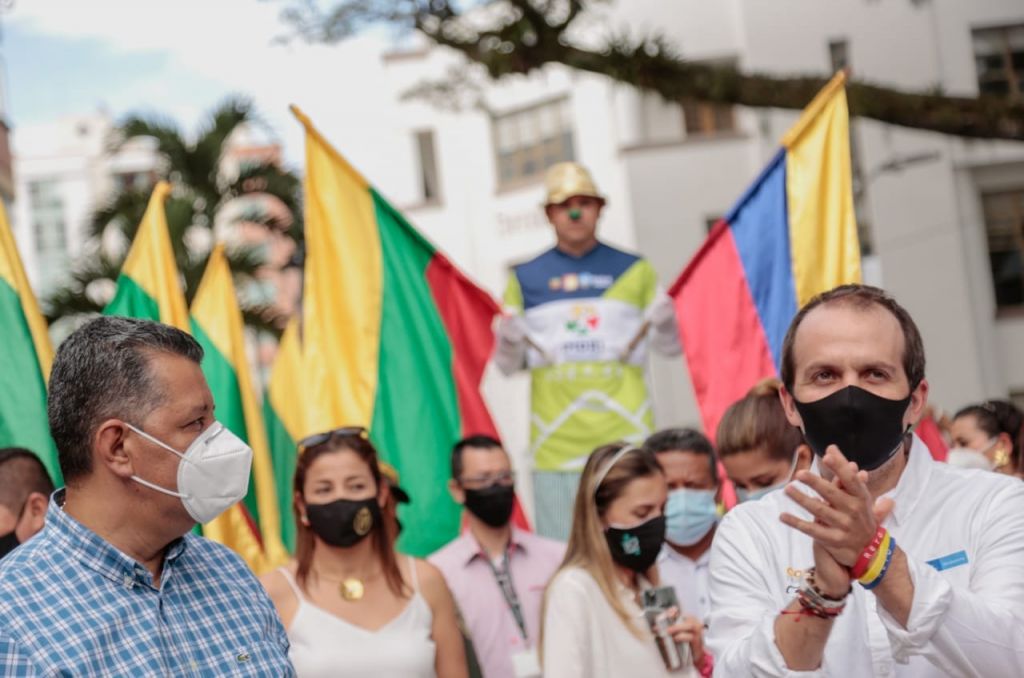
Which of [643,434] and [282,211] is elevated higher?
[282,211]

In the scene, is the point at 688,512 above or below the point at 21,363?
below

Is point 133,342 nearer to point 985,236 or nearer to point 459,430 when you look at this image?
point 459,430

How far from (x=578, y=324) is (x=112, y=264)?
11.5 meters

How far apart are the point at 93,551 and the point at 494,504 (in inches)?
135

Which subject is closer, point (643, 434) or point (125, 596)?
point (125, 596)

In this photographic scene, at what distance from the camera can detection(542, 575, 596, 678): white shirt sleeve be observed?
194 inches

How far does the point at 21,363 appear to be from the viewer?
6.72 m

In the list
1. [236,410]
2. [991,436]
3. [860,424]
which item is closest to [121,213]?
[236,410]

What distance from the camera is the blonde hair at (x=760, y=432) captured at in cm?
527

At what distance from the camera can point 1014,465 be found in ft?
23.3

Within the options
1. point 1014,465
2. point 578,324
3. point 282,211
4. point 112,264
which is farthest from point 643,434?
point 282,211

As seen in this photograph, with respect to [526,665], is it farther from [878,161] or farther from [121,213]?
[878,161]

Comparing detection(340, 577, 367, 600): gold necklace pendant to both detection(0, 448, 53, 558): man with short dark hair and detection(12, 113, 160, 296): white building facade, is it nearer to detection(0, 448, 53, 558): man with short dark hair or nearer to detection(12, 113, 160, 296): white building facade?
detection(0, 448, 53, 558): man with short dark hair

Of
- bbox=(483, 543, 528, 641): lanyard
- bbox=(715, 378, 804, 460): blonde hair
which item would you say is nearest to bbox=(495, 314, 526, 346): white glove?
bbox=(483, 543, 528, 641): lanyard
